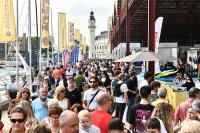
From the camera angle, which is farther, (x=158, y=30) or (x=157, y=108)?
(x=158, y=30)

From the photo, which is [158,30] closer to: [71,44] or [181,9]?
[71,44]

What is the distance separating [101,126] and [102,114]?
0.62ft

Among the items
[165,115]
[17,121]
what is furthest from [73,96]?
[17,121]

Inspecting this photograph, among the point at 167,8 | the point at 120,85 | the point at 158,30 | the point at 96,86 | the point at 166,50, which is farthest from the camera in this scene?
the point at 167,8

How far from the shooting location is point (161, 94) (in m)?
8.46

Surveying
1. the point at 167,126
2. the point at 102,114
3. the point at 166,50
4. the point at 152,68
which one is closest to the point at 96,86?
the point at 102,114

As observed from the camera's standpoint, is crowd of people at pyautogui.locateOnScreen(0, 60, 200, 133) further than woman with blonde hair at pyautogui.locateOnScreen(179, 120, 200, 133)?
Yes

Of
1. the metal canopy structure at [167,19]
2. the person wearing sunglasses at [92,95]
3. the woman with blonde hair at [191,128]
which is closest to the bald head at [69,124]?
the woman with blonde hair at [191,128]

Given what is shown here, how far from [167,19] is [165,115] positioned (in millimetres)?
57177

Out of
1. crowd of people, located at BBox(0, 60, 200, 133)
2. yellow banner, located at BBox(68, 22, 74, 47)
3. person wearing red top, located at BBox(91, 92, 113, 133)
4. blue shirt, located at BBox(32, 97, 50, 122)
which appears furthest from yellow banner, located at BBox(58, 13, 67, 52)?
person wearing red top, located at BBox(91, 92, 113, 133)

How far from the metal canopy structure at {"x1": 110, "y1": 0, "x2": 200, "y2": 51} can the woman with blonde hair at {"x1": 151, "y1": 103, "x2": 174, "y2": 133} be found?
75.6 feet

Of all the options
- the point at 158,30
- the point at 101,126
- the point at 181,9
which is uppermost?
the point at 181,9

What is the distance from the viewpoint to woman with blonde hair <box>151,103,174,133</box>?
6.46 meters

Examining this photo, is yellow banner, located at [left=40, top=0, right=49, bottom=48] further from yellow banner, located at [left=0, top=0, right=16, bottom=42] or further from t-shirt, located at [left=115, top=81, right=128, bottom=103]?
t-shirt, located at [left=115, top=81, right=128, bottom=103]
